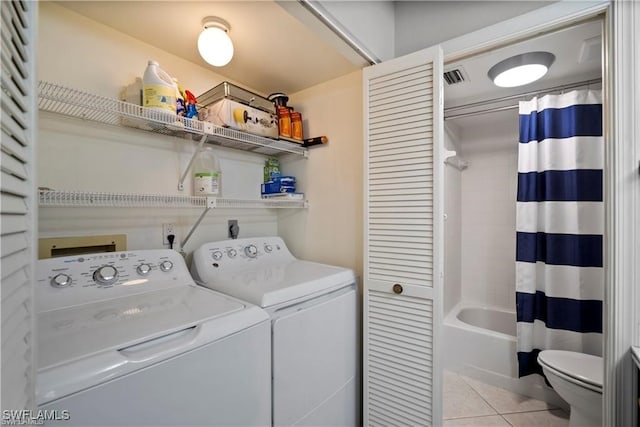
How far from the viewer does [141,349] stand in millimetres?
773

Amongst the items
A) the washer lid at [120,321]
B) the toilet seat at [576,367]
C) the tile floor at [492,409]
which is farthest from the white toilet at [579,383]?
the washer lid at [120,321]

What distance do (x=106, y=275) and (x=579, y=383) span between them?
2.49 metres

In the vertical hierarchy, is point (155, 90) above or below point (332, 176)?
above

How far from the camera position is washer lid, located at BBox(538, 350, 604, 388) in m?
1.54

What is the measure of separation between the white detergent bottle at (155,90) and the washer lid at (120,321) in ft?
2.75

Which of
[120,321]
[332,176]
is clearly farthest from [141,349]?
[332,176]

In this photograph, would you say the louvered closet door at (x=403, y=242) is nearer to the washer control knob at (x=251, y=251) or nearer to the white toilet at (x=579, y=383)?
the washer control knob at (x=251, y=251)

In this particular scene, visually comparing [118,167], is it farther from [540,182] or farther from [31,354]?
[540,182]

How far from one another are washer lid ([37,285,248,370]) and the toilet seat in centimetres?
191

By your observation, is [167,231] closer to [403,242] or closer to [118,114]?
[118,114]

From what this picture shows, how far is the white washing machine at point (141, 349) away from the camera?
67 cm

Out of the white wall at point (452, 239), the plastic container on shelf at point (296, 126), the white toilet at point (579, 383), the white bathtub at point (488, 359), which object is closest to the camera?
the white toilet at point (579, 383)

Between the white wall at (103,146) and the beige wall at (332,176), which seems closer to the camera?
the white wall at (103,146)

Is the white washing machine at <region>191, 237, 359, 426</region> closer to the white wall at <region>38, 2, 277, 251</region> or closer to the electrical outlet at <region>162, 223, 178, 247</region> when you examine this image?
the electrical outlet at <region>162, 223, 178, 247</region>
